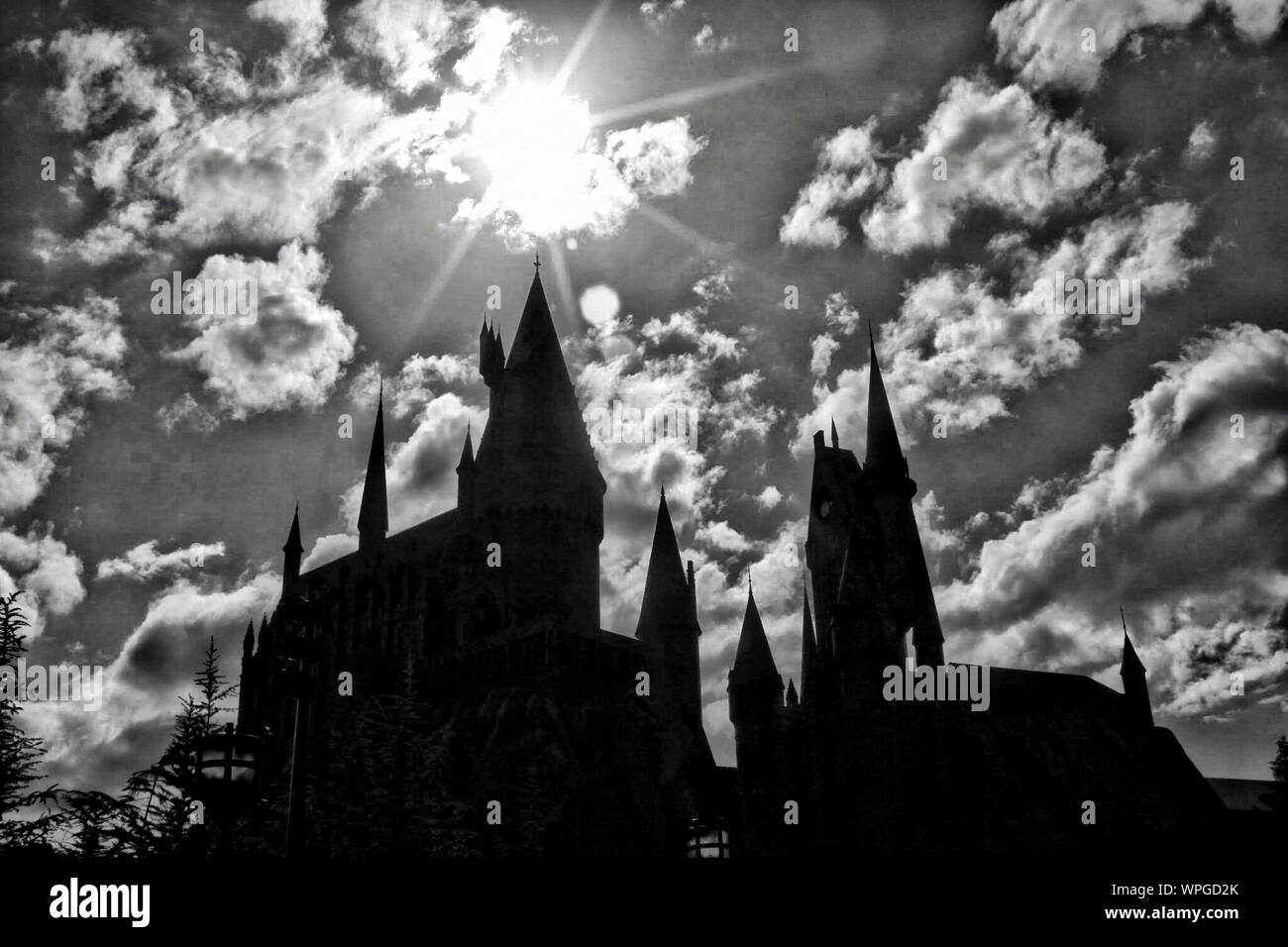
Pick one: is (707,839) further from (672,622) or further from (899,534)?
(672,622)

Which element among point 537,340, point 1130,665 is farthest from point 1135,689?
point 537,340

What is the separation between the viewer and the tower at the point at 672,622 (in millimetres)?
62406

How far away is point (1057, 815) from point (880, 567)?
18.0 m

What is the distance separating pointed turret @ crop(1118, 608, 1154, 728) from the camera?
70500 millimetres

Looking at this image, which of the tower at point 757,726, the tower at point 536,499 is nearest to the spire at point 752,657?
the tower at point 757,726

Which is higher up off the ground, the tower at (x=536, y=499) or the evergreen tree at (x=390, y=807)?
the tower at (x=536, y=499)

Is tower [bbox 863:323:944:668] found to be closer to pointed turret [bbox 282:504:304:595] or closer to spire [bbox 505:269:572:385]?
spire [bbox 505:269:572:385]

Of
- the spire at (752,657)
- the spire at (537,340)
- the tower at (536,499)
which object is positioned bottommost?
the spire at (752,657)

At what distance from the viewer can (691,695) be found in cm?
6247

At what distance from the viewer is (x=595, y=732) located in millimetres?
56469

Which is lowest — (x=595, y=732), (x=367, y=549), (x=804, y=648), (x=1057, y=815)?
(x=1057, y=815)

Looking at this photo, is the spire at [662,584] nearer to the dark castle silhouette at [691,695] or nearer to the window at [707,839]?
the dark castle silhouette at [691,695]
